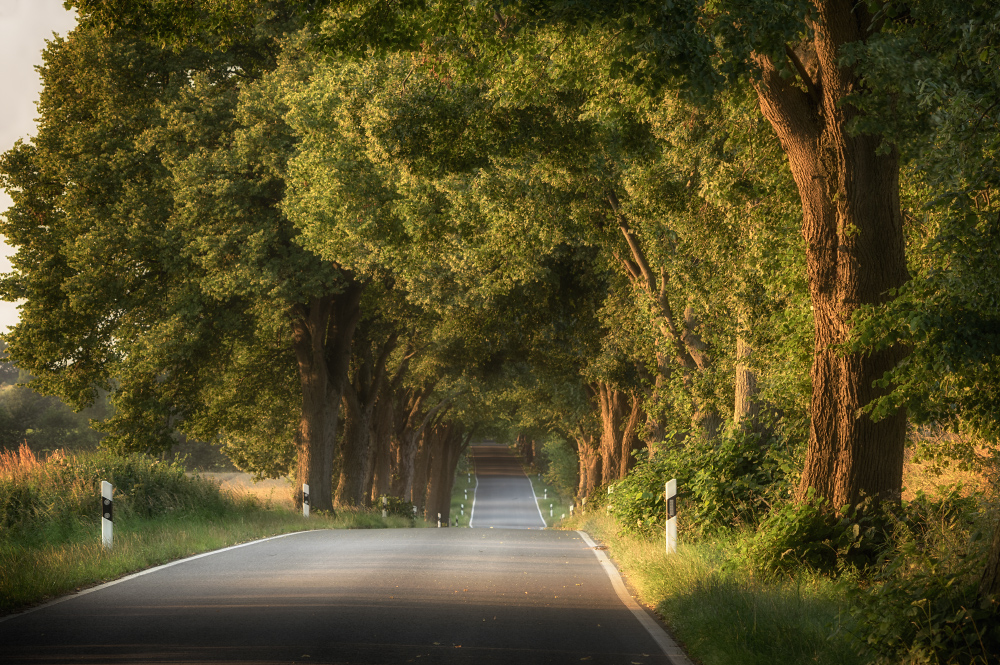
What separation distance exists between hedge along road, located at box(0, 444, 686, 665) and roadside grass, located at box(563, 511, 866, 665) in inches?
12.6

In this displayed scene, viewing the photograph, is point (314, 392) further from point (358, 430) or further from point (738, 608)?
point (738, 608)

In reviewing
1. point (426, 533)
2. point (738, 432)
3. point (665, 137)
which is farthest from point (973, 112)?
point (426, 533)

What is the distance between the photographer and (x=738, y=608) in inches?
317

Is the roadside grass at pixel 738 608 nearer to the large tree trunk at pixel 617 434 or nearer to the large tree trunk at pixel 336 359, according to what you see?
the large tree trunk at pixel 336 359

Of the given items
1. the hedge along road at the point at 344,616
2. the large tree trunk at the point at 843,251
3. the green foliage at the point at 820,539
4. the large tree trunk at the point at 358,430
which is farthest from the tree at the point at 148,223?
the green foliage at the point at 820,539

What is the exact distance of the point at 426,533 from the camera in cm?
2022

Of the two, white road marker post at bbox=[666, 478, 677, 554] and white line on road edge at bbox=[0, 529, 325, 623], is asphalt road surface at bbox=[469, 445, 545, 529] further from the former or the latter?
white road marker post at bbox=[666, 478, 677, 554]

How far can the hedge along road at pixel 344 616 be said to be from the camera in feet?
23.5

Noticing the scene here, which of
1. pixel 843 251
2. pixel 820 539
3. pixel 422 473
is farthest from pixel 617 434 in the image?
pixel 843 251

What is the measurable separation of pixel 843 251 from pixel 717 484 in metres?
4.37

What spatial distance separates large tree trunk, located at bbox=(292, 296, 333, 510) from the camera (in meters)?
28.1

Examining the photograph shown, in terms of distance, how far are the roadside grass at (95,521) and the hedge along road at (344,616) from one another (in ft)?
1.40

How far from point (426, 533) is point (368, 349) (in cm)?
1368

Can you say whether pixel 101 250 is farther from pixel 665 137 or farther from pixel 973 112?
pixel 973 112
